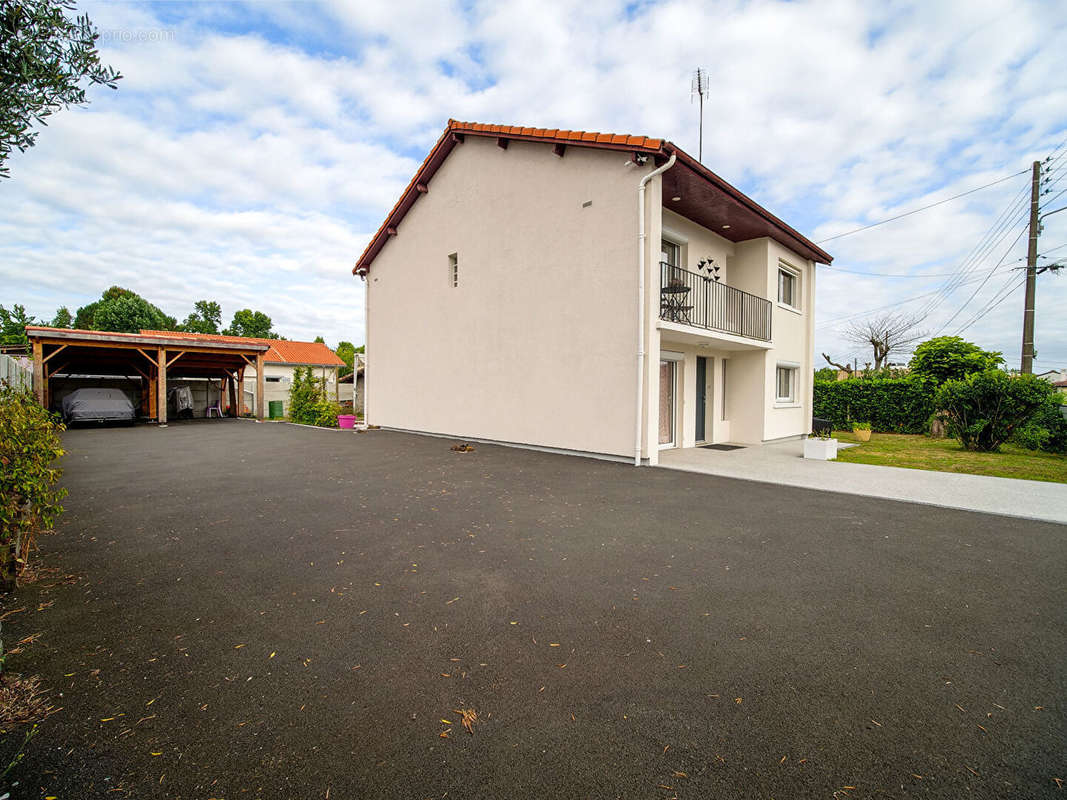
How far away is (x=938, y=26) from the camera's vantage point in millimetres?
8594

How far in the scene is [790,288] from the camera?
1420cm

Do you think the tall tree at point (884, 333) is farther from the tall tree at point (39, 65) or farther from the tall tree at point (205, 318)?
the tall tree at point (205, 318)

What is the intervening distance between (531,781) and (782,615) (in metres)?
2.07

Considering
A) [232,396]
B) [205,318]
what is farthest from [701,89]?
[205,318]

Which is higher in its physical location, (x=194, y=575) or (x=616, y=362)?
(x=616, y=362)

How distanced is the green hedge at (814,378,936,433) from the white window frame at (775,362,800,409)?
9.86ft

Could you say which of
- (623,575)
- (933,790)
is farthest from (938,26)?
(933,790)

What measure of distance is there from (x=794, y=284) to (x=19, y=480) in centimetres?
1673

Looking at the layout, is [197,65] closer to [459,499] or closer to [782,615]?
[459,499]

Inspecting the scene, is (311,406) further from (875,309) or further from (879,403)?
(875,309)

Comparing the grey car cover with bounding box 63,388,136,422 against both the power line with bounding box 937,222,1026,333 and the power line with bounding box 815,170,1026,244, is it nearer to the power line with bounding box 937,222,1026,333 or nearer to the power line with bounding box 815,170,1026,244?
the power line with bounding box 815,170,1026,244

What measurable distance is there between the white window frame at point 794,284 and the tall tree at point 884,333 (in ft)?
79.1

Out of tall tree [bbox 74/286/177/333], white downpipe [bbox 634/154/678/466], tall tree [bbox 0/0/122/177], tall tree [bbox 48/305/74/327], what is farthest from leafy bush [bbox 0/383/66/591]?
tall tree [bbox 48/305/74/327]

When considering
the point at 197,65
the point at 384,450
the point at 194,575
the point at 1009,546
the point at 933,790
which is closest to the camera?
the point at 933,790
